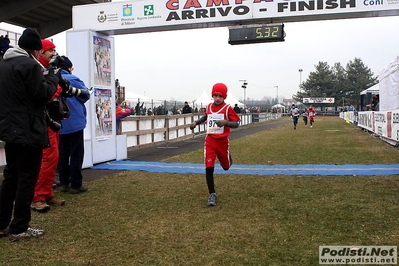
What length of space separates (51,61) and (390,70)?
1458 cm

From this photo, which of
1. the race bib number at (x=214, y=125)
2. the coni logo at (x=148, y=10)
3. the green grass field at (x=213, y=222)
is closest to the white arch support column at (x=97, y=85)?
the coni logo at (x=148, y=10)

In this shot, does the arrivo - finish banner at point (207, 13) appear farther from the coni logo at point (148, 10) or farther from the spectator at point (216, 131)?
the spectator at point (216, 131)

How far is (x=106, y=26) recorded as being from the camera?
1021cm

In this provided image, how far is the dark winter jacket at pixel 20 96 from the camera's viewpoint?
3984 mm

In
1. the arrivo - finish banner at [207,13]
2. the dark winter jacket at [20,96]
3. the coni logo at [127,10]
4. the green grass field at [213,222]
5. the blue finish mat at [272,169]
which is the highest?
the coni logo at [127,10]

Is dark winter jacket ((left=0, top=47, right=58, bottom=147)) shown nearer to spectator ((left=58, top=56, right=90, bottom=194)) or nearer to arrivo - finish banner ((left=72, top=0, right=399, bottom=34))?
spectator ((left=58, top=56, right=90, bottom=194))

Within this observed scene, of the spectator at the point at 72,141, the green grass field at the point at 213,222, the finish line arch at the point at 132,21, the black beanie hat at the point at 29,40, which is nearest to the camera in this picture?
the green grass field at the point at 213,222

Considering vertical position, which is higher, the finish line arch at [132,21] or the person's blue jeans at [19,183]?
the finish line arch at [132,21]

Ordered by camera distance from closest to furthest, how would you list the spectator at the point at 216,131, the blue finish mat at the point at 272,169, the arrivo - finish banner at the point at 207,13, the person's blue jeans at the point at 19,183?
1. the person's blue jeans at the point at 19,183
2. the spectator at the point at 216,131
3. the blue finish mat at the point at 272,169
4. the arrivo - finish banner at the point at 207,13

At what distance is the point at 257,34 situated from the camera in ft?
31.4

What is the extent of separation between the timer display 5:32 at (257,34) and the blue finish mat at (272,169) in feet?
10.2

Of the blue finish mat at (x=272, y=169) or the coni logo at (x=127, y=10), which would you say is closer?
the blue finish mat at (x=272, y=169)

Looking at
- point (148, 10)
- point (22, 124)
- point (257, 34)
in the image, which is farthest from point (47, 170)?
point (257, 34)

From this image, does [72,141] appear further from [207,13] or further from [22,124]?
[207,13]
